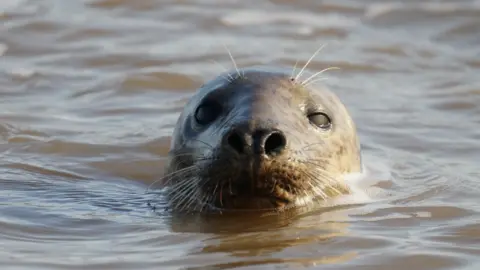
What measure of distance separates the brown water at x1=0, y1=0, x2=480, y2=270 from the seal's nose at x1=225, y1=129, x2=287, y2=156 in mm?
374

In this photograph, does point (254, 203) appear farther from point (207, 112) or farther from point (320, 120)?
point (320, 120)

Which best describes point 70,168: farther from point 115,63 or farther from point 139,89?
point 115,63

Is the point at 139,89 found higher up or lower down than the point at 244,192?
higher up

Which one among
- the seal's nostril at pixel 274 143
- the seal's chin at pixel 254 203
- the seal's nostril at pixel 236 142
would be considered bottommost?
the seal's chin at pixel 254 203

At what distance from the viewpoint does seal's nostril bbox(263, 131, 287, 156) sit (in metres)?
5.08

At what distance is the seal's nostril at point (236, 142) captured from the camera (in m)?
5.04

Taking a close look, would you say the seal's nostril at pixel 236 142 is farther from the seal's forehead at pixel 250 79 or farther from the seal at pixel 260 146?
the seal's forehead at pixel 250 79

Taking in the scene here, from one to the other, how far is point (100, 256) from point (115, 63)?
17.1 ft

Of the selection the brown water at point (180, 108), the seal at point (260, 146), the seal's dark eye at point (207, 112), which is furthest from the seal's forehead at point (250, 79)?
the brown water at point (180, 108)

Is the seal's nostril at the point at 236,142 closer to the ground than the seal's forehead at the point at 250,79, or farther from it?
closer to the ground

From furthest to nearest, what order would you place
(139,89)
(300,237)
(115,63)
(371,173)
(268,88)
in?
(115,63) → (139,89) → (371,173) → (268,88) → (300,237)

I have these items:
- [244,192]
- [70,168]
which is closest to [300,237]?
[244,192]

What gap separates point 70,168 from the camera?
23.6 feet

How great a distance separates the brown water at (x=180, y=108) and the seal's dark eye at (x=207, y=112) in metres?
0.53
